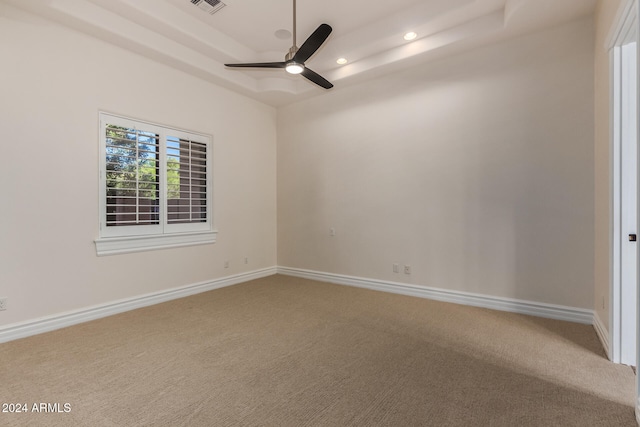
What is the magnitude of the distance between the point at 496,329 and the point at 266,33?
440cm

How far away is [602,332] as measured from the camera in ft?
8.61

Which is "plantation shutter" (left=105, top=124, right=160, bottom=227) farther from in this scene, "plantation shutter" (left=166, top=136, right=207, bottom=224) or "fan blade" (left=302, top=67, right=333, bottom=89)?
"fan blade" (left=302, top=67, right=333, bottom=89)

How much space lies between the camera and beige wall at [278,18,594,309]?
3137 mm

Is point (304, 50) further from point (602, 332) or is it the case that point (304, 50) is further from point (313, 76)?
point (602, 332)

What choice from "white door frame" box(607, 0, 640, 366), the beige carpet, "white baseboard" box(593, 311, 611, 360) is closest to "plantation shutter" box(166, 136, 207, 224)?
the beige carpet

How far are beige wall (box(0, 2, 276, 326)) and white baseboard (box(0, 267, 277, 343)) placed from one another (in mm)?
65

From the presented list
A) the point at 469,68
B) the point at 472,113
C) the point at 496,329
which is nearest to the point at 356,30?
the point at 469,68

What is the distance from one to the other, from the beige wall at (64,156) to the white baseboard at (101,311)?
65 millimetres

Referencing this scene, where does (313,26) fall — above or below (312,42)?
above

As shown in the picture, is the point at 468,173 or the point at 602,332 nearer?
the point at 602,332

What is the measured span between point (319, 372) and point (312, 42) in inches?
113

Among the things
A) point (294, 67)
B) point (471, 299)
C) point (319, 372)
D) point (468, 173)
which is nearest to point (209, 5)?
point (294, 67)

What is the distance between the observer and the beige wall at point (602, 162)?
2.42 metres

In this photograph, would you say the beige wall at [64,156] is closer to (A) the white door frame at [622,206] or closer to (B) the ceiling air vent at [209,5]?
(B) the ceiling air vent at [209,5]
